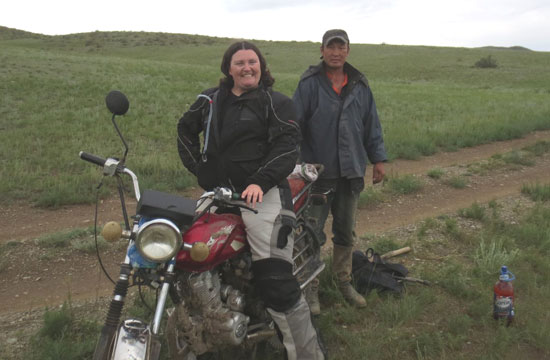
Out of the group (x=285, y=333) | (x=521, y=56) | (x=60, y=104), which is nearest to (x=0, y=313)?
(x=285, y=333)

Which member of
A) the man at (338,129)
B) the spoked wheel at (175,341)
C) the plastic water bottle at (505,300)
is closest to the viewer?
the spoked wheel at (175,341)

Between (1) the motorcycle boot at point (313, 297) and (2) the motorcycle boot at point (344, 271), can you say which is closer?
(1) the motorcycle boot at point (313, 297)

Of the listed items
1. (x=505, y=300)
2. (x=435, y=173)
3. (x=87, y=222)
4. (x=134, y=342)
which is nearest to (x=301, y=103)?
(x=505, y=300)

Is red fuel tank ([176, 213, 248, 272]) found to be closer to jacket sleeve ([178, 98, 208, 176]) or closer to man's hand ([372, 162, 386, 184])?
jacket sleeve ([178, 98, 208, 176])

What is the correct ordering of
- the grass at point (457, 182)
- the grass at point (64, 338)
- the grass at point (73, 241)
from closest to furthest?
the grass at point (64, 338) → the grass at point (73, 241) → the grass at point (457, 182)

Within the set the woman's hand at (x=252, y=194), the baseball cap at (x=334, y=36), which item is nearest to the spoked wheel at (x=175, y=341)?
the woman's hand at (x=252, y=194)

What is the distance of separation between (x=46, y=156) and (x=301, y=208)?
7.30 m

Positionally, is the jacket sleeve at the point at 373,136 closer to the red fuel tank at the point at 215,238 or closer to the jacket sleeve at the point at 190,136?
the jacket sleeve at the point at 190,136

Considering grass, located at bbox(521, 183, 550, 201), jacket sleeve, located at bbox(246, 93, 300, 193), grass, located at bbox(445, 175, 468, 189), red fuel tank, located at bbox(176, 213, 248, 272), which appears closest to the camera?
red fuel tank, located at bbox(176, 213, 248, 272)

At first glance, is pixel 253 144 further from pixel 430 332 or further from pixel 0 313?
pixel 0 313

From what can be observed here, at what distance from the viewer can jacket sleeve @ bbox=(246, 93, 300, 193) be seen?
3305 mm

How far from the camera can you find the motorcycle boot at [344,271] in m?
4.53

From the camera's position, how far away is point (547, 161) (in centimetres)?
1027

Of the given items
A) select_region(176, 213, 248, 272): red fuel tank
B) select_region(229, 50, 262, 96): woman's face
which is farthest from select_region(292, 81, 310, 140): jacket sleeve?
select_region(176, 213, 248, 272): red fuel tank
